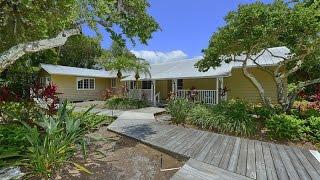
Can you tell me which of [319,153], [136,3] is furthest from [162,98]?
[319,153]

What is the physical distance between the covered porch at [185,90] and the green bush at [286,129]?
6443 mm

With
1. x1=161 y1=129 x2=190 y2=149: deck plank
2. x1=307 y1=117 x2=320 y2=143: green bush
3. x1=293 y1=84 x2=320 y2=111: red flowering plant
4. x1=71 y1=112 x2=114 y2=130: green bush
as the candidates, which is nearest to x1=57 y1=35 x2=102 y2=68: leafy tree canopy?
x1=71 y1=112 x2=114 y2=130: green bush

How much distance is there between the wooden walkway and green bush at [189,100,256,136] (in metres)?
0.77

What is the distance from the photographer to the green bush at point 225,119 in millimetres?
9581

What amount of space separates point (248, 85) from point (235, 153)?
37.0 feet

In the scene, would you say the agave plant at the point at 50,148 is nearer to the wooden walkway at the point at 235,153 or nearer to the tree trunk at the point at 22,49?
the tree trunk at the point at 22,49

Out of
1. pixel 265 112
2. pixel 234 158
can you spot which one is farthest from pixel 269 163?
pixel 265 112

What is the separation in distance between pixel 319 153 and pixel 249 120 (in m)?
2.99

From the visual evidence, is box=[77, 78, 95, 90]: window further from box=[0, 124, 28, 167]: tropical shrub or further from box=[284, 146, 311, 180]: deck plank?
box=[284, 146, 311, 180]: deck plank

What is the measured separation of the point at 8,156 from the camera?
550 cm

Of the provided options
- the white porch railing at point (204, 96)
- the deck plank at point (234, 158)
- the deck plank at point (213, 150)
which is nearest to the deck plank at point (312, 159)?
the deck plank at point (234, 158)

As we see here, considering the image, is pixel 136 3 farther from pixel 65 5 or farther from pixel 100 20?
pixel 65 5

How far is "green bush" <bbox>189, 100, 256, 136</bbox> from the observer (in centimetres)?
958

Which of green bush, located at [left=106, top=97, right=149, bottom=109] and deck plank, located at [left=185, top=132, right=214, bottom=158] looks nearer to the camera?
deck plank, located at [left=185, top=132, right=214, bottom=158]
